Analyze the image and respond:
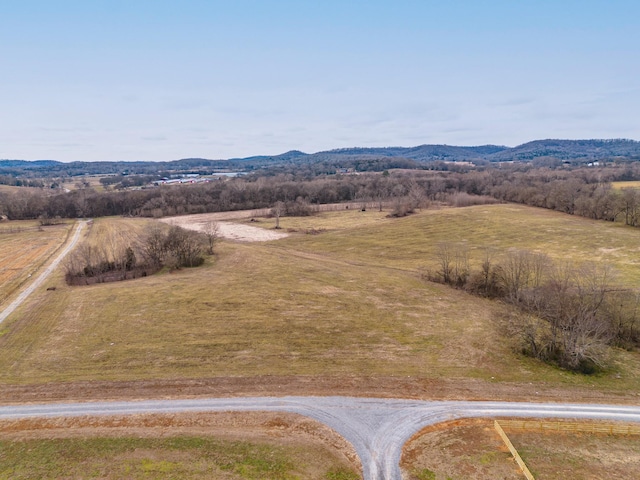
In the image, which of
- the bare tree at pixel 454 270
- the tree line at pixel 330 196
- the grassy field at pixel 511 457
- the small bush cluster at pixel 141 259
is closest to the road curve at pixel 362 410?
the grassy field at pixel 511 457

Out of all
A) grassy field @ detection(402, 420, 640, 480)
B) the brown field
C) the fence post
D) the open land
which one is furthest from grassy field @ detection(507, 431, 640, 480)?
the brown field

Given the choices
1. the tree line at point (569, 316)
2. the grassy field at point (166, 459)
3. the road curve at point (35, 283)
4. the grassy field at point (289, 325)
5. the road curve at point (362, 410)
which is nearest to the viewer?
the grassy field at point (166, 459)

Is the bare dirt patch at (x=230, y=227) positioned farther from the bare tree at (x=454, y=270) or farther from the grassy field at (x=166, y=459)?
the grassy field at (x=166, y=459)

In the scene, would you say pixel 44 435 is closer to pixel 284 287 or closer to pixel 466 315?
pixel 284 287

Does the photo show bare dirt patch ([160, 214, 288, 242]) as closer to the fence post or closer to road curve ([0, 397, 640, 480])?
road curve ([0, 397, 640, 480])

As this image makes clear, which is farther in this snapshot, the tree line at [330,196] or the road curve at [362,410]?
the tree line at [330,196]
